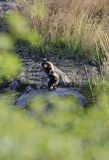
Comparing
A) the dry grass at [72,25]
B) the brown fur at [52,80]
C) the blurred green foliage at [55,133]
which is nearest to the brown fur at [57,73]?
the brown fur at [52,80]

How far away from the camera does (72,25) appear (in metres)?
8.92

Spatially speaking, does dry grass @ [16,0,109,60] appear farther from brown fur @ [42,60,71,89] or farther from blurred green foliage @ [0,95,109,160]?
blurred green foliage @ [0,95,109,160]

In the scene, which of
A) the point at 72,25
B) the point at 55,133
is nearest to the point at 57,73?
the point at 72,25

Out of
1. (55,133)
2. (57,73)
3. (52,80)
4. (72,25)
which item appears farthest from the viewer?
(72,25)

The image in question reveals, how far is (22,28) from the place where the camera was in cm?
363

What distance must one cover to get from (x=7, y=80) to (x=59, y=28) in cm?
219

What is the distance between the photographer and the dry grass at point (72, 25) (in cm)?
835

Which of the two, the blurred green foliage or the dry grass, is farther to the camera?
the dry grass

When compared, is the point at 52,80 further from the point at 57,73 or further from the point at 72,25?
the point at 72,25

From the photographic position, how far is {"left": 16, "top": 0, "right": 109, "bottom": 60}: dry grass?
835cm

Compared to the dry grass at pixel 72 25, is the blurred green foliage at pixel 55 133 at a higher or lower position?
lower

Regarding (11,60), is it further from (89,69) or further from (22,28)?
(89,69)

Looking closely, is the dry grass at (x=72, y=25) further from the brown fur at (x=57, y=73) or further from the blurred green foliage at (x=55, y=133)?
the blurred green foliage at (x=55, y=133)

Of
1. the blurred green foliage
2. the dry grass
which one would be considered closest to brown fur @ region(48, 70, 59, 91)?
the dry grass
